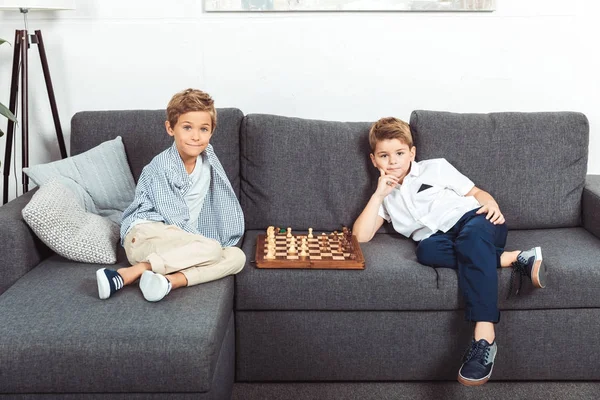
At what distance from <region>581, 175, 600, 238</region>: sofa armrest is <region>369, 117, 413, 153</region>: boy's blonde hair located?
29.5 inches

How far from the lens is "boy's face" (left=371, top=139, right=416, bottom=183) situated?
8.44 ft

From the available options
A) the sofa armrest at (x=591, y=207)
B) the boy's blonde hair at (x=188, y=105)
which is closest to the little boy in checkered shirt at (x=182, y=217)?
the boy's blonde hair at (x=188, y=105)

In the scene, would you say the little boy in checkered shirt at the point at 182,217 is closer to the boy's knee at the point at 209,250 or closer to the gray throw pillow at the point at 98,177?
the boy's knee at the point at 209,250

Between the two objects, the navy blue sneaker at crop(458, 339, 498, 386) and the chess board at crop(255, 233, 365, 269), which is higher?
the chess board at crop(255, 233, 365, 269)

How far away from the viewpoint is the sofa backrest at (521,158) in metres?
2.69

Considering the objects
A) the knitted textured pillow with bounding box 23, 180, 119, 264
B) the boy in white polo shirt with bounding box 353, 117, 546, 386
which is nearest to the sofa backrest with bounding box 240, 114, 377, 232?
the boy in white polo shirt with bounding box 353, 117, 546, 386

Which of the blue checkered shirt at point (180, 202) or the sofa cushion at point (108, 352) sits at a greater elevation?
the blue checkered shirt at point (180, 202)

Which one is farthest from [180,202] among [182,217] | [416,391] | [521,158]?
[521,158]

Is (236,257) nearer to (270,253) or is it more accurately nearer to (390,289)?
(270,253)

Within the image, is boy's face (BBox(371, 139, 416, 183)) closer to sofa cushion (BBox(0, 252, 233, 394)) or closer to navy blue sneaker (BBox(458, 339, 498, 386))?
navy blue sneaker (BBox(458, 339, 498, 386))

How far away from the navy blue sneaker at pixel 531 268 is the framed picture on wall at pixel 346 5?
4.15ft

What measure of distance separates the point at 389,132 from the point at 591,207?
86 centimetres

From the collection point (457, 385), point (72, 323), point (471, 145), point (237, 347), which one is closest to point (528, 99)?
point (471, 145)

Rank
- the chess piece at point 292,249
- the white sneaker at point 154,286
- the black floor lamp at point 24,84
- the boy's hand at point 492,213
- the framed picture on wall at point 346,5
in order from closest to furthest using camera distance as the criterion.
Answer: the white sneaker at point 154,286, the chess piece at point 292,249, the boy's hand at point 492,213, the black floor lamp at point 24,84, the framed picture on wall at point 346,5
